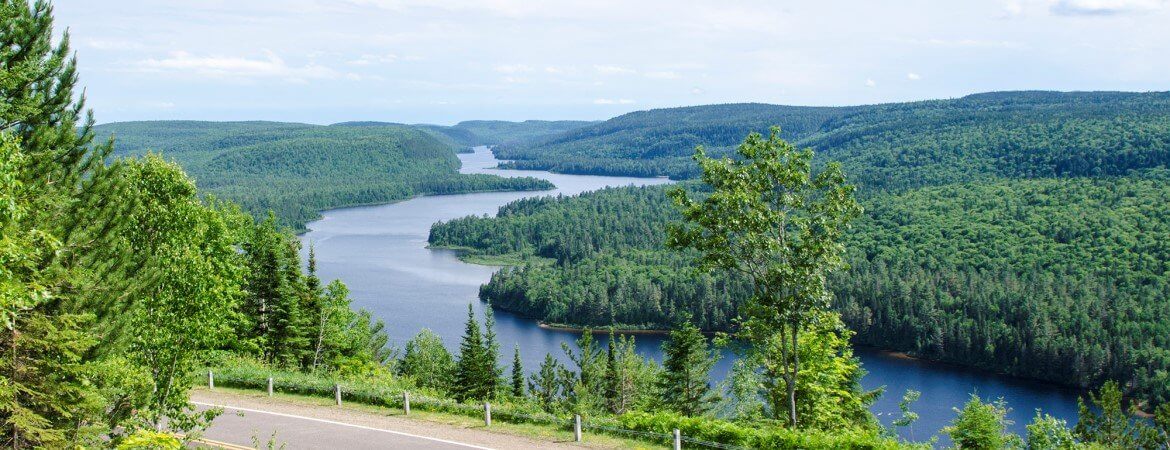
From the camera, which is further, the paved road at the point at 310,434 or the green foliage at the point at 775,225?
the green foliage at the point at 775,225

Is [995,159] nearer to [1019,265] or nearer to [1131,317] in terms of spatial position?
[1019,265]

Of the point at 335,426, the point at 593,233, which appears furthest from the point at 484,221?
the point at 335,426

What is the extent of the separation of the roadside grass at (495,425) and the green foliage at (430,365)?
18204 millimetres

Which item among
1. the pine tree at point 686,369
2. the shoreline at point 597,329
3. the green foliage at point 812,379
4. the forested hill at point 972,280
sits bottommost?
the shoreline at point 597,329

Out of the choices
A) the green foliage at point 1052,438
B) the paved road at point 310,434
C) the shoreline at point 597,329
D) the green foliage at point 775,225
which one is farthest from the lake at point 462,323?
the paved road at point 310,434

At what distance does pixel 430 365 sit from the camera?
49562mm

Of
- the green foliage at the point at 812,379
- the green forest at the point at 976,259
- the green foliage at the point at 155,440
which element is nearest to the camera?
the green foliage at the point at 155,440

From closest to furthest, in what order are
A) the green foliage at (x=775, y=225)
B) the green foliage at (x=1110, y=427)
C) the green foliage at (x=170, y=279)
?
the green foliage at (x=170, y=279) < the green foliage at (x=775, y=225) < the green foliage at (x=1110, y=427)

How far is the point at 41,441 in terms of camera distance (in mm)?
13312

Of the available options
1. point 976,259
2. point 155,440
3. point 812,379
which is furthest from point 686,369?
point 976,259

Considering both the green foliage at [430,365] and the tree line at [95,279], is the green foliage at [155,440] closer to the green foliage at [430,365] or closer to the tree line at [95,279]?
the tree line at [95,279]

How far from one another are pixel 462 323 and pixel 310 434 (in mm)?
72587

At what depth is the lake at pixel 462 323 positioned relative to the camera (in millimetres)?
71438

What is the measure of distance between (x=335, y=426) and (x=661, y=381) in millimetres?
19762
